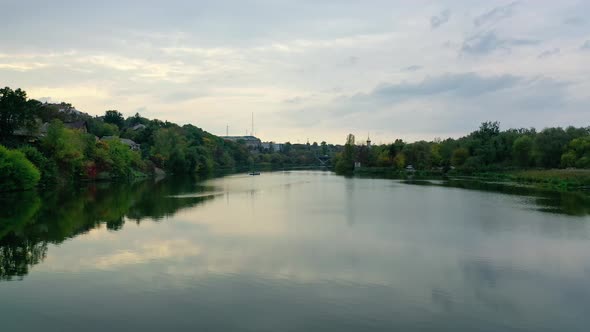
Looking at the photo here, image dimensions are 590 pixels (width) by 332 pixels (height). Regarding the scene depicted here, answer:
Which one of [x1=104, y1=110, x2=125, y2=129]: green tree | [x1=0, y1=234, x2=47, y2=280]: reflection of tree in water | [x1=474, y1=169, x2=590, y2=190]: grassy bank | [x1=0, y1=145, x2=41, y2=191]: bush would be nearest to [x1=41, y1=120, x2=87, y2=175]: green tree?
[x1=0, y1=145, x2=41, y2=191]: bush

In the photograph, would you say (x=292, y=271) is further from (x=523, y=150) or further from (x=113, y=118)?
(x=113, y=118)

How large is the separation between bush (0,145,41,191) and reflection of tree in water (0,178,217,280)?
1243 millimetres

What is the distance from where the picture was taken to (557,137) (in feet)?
173

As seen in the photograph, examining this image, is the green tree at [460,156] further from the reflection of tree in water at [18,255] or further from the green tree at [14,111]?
the reflection of tree in water at [18,255]

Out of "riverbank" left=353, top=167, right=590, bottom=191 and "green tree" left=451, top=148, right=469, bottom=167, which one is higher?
"green tree" left=451, top=148, right=469, bottom=167

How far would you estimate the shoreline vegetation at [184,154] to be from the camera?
33.1m

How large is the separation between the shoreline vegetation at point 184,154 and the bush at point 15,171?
55 millimetres

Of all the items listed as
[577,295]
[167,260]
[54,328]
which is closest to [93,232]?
[167,260]

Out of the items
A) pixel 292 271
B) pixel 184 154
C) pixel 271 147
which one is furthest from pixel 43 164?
pixel 271 147

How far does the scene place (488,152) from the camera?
207ft

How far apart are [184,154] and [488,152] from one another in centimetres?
4213

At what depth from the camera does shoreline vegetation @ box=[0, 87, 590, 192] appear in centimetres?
3312

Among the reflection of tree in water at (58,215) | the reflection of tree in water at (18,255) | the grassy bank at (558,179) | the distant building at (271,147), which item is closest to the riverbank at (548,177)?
the grassy bank at (558,179)

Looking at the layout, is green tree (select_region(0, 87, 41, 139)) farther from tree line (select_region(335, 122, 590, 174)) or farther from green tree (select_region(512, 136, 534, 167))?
green tree (select_region(512, 136, 534, 167))
